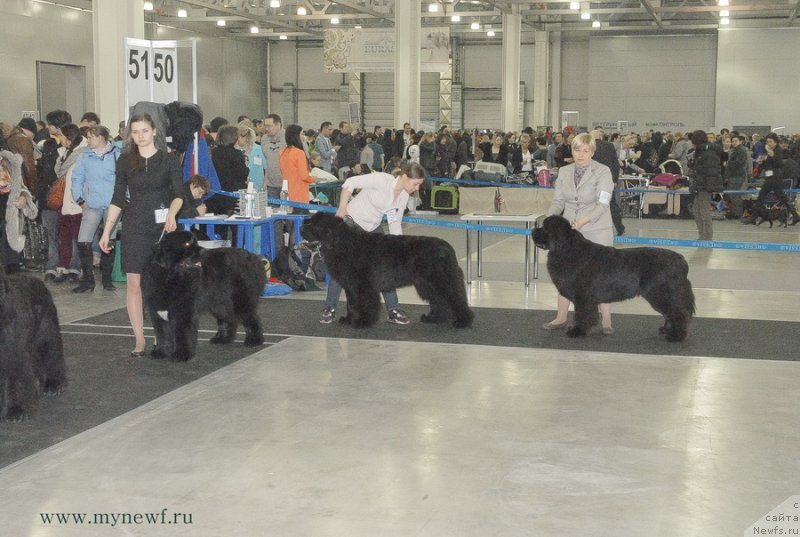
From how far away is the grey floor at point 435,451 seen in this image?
333 centimetres

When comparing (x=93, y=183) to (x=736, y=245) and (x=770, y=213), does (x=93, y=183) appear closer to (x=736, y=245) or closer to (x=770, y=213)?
(x=736, y=245)

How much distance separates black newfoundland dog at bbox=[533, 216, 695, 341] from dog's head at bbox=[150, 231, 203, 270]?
2.39 metres

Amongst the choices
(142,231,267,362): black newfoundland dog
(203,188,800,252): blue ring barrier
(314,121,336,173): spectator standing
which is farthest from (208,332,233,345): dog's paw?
(314,121,336,173): spectator standing

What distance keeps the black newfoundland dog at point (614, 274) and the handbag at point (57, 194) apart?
4961 millimetres

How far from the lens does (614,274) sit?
246 inches

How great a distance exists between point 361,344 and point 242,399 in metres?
1.56

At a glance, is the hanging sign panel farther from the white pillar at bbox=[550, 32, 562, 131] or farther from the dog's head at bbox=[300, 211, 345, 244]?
the white pillar at bbox=[550, 32, 562, 131]

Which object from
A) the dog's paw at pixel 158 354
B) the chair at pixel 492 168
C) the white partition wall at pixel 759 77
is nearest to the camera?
the dog's paw at pixel 158 354

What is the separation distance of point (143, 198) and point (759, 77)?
3018cm

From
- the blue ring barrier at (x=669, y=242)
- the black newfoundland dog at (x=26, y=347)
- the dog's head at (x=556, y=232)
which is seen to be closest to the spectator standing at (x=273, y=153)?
the blue ring barrier at (x=669, y=242)

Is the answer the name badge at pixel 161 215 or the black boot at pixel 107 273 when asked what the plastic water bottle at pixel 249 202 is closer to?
the black boot at pixel 107 273

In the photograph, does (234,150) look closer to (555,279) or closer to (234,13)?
(555,279)

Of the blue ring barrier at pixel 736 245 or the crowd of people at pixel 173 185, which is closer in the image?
the crowd of people at pixel 173 185

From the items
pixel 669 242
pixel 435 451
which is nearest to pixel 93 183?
pixel 669 242
